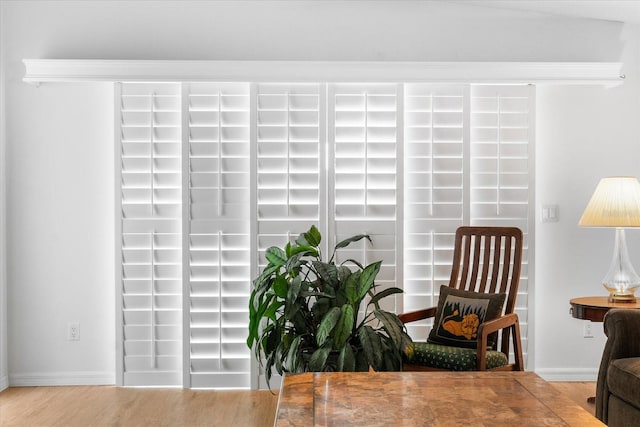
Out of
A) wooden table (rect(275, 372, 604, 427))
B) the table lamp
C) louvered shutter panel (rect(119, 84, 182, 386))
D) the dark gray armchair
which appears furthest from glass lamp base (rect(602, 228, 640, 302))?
louvered shutter panel (rect(119, 84, 182, 386))

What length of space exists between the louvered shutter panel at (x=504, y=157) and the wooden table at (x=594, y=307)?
467 millimetres

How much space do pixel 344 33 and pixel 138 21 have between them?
1332 millimetres

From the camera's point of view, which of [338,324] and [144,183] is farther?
[144,183]

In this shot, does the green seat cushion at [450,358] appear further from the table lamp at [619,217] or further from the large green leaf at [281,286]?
the table lamp at [619,217]

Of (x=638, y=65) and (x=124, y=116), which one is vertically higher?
(x=638, y=65)

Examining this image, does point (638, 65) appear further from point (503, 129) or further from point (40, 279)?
point (40, 279)

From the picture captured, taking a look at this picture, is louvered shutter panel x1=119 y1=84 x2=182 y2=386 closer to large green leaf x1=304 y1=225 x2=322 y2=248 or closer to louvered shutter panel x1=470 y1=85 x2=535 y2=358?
large green leaf x1=304 y1=225 x2=322 y2=248

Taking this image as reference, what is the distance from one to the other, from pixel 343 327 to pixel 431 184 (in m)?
1.30

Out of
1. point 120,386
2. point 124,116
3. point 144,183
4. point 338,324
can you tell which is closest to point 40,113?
point 124,116

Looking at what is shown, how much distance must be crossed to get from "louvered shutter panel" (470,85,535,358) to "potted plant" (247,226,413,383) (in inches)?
41.7

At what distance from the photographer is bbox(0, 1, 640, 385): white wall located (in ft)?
13.2

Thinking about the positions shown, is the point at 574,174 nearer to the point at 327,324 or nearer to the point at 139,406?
the point at 327,324

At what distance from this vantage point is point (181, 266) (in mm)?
3994

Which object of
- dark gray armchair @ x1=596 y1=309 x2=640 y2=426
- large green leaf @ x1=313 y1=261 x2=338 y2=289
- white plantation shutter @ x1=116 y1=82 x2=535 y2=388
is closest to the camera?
dark gray armchair @ x1=596 y1=309 x2=640 y2=426
